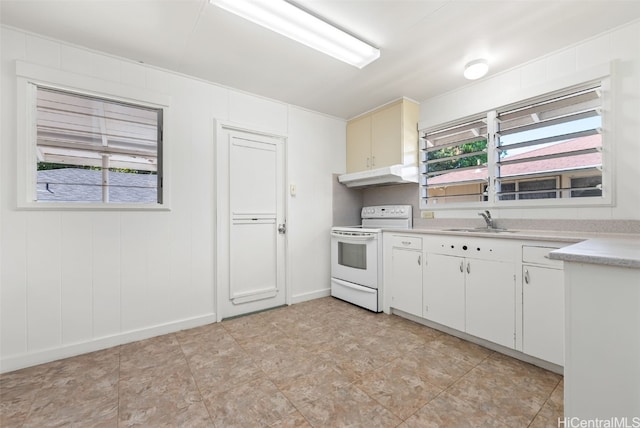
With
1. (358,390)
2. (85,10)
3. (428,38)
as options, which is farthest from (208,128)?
(358,390)

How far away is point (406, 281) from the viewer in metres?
2.83

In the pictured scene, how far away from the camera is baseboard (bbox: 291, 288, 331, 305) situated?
3420 mm

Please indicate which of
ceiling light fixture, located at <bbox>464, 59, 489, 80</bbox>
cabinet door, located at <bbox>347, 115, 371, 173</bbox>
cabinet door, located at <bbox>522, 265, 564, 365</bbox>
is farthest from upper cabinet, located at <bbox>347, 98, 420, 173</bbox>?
cabinet door, located at <bbox>522, 265, 564, 365</bbox>

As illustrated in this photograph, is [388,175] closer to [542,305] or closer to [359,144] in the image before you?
[359,144]

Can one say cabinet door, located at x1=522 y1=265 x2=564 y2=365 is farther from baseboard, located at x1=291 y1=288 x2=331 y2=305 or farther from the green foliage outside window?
baseboard, located at x1=291 y1=288 x2=331 y2=305

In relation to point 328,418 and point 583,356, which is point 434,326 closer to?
point 328,418

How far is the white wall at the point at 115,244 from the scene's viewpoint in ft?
6.51

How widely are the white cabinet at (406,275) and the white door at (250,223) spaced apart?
1317mm

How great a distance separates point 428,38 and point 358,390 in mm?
2579

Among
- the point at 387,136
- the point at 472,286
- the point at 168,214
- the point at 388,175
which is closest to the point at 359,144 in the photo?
the point at 387,136

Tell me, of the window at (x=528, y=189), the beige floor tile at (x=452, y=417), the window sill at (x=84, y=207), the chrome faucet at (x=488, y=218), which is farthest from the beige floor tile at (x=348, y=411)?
the window at (x=528, y=189)

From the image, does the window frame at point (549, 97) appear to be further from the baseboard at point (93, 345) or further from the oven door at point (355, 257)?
the baseboard at point (93, 345)

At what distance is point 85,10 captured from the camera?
1818 millimetres

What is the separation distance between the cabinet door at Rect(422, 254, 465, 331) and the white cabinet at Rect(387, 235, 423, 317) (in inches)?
Answer: 3.1
